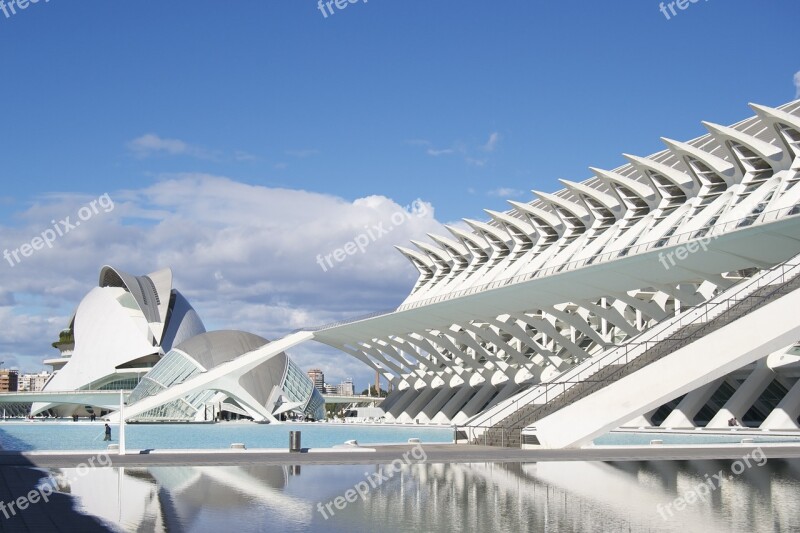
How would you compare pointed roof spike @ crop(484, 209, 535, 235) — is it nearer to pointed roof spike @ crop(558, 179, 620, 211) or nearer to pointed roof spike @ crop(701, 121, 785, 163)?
pointed roof spike @ crop(558, 179, 620, 211)

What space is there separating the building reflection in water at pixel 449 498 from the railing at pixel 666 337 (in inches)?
317

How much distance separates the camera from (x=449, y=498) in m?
12.2

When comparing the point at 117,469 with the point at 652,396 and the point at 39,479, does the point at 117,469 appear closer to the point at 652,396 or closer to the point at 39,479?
the point at 39,479

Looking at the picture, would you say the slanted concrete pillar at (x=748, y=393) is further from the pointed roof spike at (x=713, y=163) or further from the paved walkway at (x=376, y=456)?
the paved walkway at (x=376, y=456)

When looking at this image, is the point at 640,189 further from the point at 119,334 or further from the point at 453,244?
the point at 119,334

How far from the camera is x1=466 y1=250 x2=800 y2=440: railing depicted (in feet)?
82.8

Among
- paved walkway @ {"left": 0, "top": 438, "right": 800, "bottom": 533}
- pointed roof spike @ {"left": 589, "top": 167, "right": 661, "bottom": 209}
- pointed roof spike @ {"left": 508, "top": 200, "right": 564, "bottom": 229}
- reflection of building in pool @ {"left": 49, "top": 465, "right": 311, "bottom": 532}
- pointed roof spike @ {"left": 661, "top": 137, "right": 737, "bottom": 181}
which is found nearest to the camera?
reflection of building in pool @ {"left": 49, "top": 465, "right": 311, "bottom": 532}

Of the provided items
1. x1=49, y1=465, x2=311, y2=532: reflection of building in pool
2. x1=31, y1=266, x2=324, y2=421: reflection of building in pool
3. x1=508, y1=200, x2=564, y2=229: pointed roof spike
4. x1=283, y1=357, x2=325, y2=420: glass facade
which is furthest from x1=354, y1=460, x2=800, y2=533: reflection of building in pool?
x1=31, y1=266, x2=324, y2=421: reflection of building in pool

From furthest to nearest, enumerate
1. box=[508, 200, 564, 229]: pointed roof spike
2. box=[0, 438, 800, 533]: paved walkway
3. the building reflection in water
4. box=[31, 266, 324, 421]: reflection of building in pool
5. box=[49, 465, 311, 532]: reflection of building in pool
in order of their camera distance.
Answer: box=[31, 266, 324, 421]: reflection of building in pool → box=[508, 200, 564, 229]: pointed roof spike → box=[0, 438, 800, 533]: paved walkway → box=[49, 465, 311, 532]: reflection of building in pool → the building reflection in water

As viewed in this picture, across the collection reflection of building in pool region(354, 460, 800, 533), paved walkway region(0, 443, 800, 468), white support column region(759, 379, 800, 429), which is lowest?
reflection of building in pool region(354, 460, 800, 533)

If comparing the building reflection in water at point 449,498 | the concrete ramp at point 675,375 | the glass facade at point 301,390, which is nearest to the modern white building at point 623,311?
the concrete ramp at point 675,375

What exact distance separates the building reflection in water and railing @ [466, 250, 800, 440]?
26.4 ft

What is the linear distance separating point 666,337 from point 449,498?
1639cm

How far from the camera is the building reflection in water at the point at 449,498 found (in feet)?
32.4
